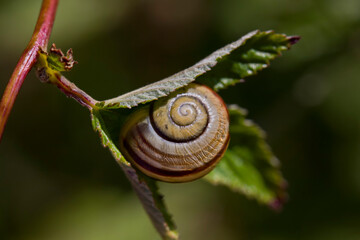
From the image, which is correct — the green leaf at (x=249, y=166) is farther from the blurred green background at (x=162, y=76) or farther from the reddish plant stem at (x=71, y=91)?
the blurred green background at (x=162, y=76)

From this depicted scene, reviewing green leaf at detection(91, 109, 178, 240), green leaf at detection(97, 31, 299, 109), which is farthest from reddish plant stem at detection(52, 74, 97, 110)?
green leaf at detection(97, 31, 299, 109)

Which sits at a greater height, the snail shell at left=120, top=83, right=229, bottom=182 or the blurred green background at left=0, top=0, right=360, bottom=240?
the snail shell at left=120, top=83, right=229, bottom=182

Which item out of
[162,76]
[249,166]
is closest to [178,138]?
[249,166]

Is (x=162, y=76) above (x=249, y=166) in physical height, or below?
below

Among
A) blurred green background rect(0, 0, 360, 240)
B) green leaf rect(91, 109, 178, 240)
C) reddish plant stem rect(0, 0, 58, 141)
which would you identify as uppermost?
reddish plant stem rect(0, 0, 58, 141)

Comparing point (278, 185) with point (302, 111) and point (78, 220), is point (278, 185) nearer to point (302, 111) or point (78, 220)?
point (302, 111)

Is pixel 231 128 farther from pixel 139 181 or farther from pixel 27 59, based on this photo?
pixel 27 59

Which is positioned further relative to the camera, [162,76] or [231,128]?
[162,76]

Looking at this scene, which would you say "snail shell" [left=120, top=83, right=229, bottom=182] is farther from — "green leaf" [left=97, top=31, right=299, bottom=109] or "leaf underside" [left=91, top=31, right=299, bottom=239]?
"green leaf" [left=97, top=31, right=299, bottom=109]

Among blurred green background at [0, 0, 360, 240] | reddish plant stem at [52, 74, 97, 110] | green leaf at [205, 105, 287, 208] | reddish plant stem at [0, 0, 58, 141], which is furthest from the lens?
blurred green background at [0, 0, 360, 240]
